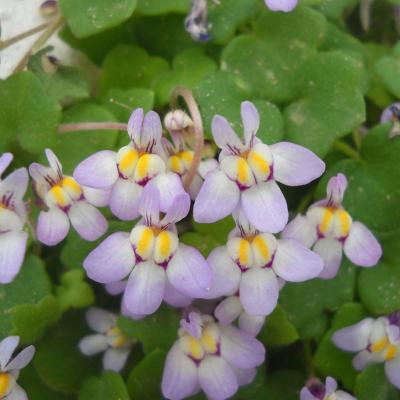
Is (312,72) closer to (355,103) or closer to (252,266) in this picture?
(355,103)

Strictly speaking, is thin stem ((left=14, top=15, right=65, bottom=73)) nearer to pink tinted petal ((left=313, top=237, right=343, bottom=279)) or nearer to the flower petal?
the flower petal

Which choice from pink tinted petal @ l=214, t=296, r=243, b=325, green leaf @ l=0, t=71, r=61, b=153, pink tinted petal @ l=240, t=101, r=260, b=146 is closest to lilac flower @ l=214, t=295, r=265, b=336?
pink tinted petal @ l=214, t=296, r=243, b=325

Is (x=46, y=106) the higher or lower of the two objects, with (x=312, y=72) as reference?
higher

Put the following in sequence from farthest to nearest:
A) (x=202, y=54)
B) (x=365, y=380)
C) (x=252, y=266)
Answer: (x=202, y=54) → (x=365, y=380) → (x=252, y=266)

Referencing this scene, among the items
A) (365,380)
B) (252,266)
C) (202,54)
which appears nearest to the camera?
(252,266)

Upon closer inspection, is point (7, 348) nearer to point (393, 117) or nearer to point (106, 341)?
point (106, 341)

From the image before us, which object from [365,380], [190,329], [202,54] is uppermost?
[202,54]

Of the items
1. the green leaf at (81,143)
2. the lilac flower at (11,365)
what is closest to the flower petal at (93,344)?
the lilac flower at (11,365)

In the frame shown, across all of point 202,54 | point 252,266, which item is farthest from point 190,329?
point 202,54
